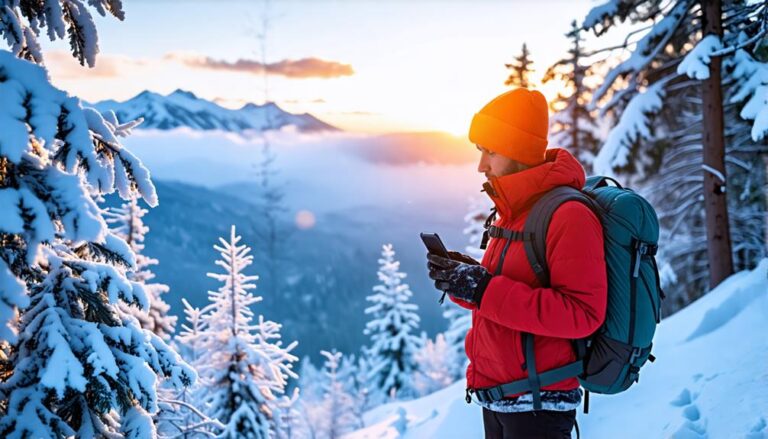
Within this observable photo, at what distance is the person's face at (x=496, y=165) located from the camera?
119 inches

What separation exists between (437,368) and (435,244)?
1519 inches

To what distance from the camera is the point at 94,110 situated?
3520mm

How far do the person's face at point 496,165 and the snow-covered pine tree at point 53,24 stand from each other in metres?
2.98

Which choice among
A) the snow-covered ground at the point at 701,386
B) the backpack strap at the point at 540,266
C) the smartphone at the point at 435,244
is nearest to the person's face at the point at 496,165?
the backpack strap at the point at 540,266

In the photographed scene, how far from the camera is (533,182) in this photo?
2854 millimetres

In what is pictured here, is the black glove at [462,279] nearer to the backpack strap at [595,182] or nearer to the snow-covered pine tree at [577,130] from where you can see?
the backpack strap at [595,182]

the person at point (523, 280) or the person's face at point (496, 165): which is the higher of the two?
the person's face at point (496, 165)

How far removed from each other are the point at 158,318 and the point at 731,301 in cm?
1327

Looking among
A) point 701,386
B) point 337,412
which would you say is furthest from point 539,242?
point 337,412

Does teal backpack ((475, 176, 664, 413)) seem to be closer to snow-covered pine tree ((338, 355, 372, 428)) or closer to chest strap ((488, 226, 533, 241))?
chest strap ((488, 226, 533, 241))

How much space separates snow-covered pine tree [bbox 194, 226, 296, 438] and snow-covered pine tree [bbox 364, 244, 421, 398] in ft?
60.8

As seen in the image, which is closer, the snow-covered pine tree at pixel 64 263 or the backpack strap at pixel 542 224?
the backpack strap at pixel 542 224

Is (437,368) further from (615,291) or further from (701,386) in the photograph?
(615,291)

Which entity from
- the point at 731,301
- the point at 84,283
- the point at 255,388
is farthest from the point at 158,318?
the point at 731,301
